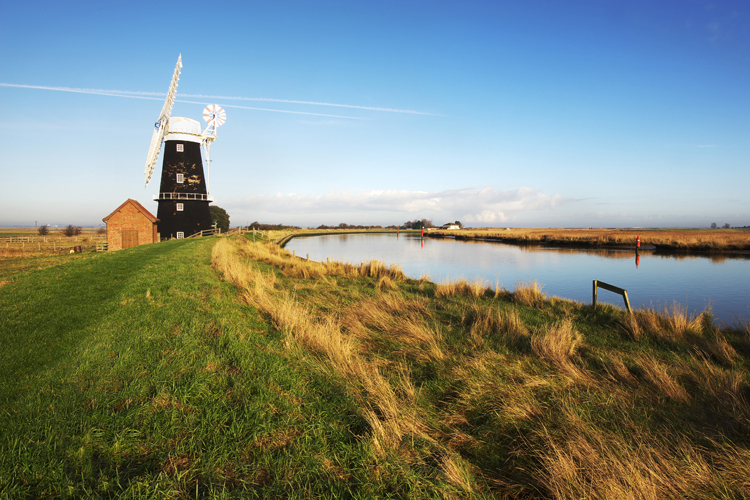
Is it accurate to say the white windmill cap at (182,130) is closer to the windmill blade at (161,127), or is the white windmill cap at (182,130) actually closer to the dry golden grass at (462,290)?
the windmill blade at (161,127)

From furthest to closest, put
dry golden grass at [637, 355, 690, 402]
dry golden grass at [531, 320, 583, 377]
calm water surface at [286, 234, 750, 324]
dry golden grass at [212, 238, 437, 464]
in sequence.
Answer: calm water surface at [286, 234, 750, 324] < dry golden grass at [531, 320, 583, 377] < dry golden grass at [637, 355, 690, 402] < dry golden grass at [212, 238, 437, 464]

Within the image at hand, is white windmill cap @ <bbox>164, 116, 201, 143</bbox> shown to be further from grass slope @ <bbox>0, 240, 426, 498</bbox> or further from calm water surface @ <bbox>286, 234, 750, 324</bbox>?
grass slope @ <bbox>0, 240, 426, 498</bbox>

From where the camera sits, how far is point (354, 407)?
146 inches

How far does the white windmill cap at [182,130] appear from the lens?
3722 cm

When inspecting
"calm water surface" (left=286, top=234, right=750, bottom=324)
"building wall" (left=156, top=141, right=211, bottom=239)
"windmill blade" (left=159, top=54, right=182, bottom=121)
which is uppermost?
"windmill blade" (left=159, top=54, right=182, bottom=121)

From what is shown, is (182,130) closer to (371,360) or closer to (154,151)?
(154,151)

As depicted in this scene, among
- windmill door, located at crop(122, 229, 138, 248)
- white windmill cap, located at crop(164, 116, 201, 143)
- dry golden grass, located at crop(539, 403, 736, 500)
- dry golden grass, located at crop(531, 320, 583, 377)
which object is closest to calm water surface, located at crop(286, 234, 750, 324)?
dry golden grass, located at crop(531, 320, 583, 377)

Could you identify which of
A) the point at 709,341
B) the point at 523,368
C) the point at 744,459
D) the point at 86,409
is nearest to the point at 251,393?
the point at 86,409

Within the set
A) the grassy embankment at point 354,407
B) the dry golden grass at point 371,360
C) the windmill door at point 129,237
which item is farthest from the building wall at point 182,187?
the grassy embankment at point 354,407

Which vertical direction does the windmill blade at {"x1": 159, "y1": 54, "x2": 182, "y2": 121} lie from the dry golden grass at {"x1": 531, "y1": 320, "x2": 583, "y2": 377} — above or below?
above

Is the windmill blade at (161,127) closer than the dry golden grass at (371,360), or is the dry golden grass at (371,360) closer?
the dry golden grass at (371,360)

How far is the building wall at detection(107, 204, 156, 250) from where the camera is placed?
29312 millimetres

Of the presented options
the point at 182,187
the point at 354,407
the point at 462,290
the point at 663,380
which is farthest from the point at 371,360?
the point at 182,187

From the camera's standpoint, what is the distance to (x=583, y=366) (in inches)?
207
